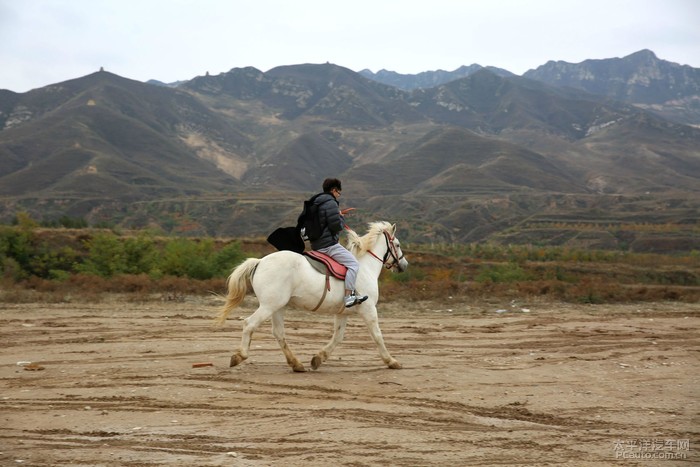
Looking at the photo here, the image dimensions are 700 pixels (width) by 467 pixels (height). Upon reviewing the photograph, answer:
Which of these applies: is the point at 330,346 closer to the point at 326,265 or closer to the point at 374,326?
the point at 374,326

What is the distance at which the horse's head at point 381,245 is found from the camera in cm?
1191

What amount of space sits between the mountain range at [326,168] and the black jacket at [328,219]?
54.9 m

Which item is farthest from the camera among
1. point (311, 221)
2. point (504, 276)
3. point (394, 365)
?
point (504, 276)

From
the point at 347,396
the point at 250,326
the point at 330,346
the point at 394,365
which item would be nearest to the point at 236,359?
the point at 250,326

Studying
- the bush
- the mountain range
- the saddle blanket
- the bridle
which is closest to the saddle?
the saddle blanket

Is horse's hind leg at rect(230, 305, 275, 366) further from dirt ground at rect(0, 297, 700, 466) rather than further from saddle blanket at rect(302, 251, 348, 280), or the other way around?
saddle blanket at rect(302, 251, 348, 280)

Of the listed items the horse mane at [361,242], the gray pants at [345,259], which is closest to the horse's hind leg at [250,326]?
the gray pants at [345,259]

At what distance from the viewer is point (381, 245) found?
1219 centimetres

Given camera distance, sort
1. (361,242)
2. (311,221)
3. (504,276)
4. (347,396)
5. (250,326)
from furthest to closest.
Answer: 1. (504,276)
2. (361,242)
3. (311,221)
4. (250,326)
5. (347,396)

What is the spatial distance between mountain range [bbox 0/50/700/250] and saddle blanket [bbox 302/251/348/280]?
180 feet

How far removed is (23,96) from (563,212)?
454 feet

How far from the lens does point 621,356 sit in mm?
12898

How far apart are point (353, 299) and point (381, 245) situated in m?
1.61

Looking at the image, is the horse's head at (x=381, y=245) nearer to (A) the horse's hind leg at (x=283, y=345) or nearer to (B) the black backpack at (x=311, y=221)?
(B) the black backpack at (x=311, y=221)
